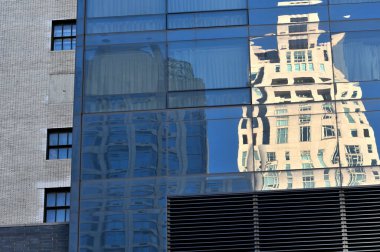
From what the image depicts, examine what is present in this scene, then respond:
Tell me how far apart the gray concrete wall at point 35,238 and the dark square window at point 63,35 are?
8532 mm

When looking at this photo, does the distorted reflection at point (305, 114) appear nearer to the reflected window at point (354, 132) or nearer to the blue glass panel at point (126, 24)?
the reflected window at point (354, 132)

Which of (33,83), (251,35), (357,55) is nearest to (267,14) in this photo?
(251,35)

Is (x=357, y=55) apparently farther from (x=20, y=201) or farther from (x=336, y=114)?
(x=20, y=201)

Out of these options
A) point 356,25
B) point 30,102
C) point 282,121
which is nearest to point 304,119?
point 282,121

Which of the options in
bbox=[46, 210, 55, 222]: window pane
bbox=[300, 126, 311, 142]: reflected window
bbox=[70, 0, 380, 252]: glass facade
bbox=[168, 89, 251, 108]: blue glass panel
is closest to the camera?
bbox=[70, 0, 380, 252]: glass facade

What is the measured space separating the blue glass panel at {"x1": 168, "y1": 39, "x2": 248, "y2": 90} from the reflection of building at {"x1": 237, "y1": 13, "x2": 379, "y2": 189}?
460 mm

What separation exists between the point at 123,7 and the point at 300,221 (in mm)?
9280

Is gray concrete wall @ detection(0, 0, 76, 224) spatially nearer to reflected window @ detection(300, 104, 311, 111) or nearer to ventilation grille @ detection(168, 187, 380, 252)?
ventilation grille @ detection(168, 187, 380, 252)

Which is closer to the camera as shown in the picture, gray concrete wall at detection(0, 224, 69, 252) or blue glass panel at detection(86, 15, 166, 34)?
gray concrete wall at detection(0, 224, 69, 252)

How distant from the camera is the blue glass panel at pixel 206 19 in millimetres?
29562

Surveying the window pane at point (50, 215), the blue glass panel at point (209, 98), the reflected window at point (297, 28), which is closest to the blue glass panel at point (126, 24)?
the blue glass panel at point (209, 98)

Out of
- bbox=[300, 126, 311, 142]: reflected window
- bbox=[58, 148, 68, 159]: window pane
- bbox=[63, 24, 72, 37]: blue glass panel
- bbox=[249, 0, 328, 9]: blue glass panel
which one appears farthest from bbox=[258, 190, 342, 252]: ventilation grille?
bbox=[63, 24, 72, 37]: blue glass panel

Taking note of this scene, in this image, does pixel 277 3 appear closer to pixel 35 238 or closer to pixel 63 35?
pixel 63 35

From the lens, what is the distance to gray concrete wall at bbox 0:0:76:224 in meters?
32.8
